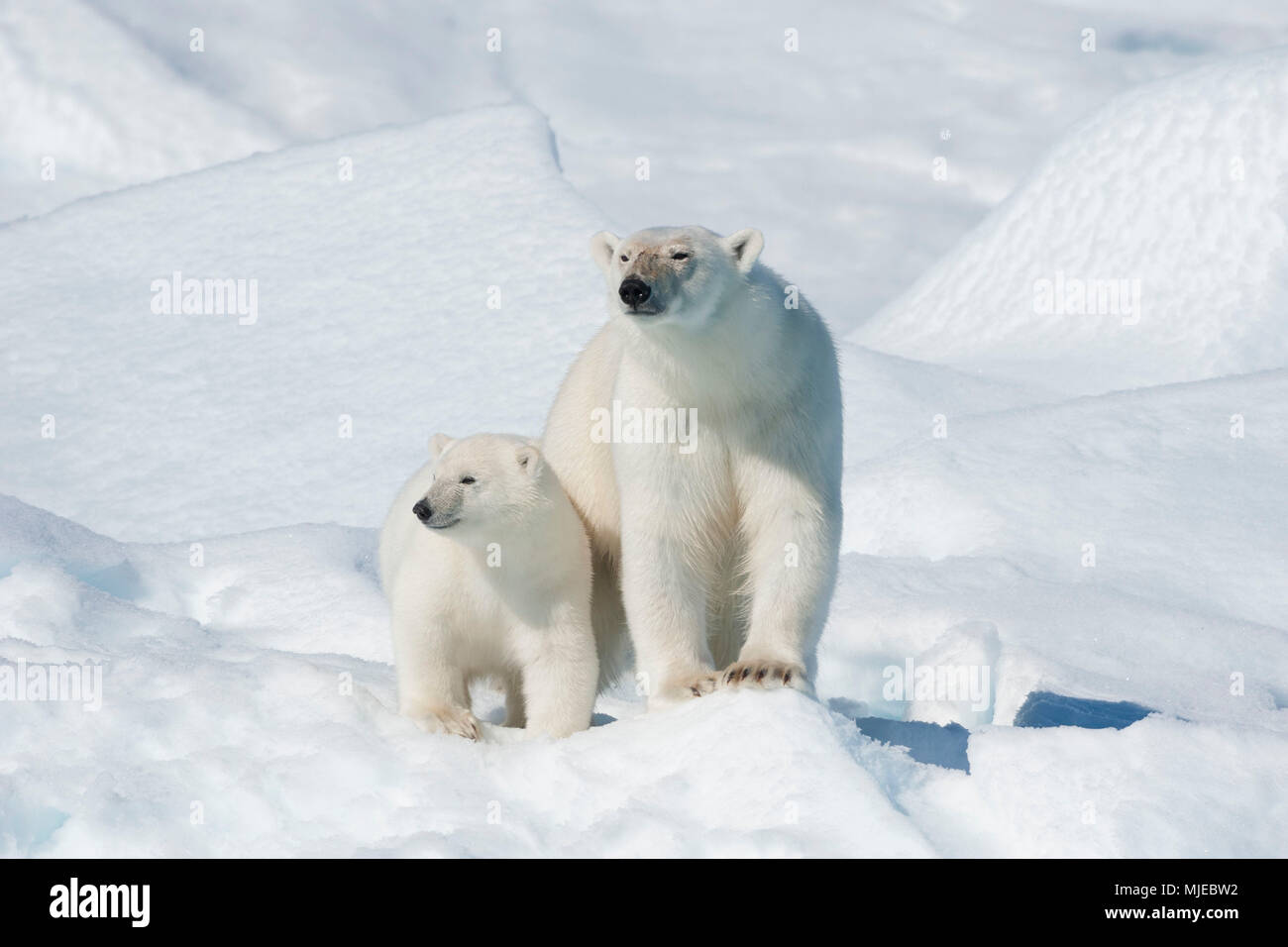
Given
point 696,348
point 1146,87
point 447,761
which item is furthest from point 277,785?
point 1146,87

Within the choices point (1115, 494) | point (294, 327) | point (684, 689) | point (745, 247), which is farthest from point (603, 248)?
point (294, 327)

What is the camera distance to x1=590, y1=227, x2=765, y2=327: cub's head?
11.5ft

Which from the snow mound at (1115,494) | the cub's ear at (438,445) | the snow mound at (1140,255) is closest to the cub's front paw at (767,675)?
the cub's ear at (438,445)

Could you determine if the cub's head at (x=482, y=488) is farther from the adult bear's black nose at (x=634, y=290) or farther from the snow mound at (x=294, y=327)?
the snow mound at (x=294, y=327)

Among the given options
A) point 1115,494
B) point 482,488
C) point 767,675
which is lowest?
point 767,675

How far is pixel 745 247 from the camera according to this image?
3.76m

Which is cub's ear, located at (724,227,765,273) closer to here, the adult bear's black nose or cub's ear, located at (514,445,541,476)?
the adult bear's black nose

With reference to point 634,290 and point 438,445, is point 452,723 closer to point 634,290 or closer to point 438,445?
Result: point 438,445

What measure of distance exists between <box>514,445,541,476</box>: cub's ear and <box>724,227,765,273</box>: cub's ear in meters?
0.77

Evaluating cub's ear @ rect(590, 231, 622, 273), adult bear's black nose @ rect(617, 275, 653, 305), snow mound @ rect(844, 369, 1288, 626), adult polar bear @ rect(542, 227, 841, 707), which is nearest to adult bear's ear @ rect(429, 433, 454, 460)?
adult polar bear @ rect(542, 227, 841, 707)

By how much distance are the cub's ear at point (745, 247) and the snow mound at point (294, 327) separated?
5368 mm

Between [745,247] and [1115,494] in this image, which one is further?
[1115,494]

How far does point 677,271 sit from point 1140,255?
10.9 metres

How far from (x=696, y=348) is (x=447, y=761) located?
123cm
